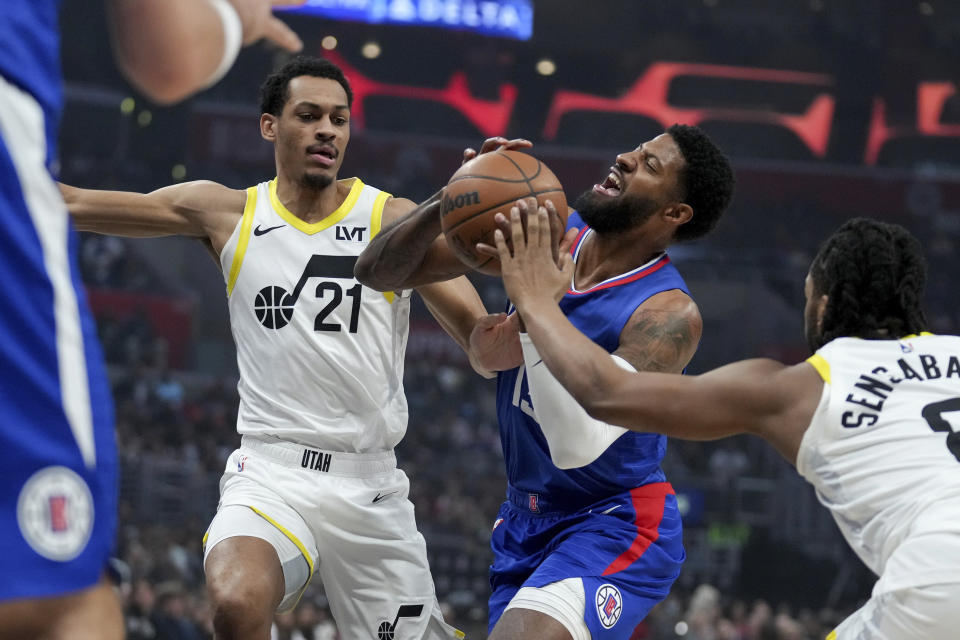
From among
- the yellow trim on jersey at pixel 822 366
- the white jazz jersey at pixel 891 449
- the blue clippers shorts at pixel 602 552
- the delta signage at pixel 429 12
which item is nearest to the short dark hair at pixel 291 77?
the blue clippers shorts at pixel 602 552

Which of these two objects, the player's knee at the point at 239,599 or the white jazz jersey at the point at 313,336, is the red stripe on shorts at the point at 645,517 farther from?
the player's knee at the point at 239,599

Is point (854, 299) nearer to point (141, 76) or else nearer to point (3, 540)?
point (3, 540)

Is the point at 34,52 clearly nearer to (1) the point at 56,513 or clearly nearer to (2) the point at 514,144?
(1) the point at 56,513

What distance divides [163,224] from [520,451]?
1732 millimetres

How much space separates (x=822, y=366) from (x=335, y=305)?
2.10m

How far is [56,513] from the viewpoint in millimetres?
1779

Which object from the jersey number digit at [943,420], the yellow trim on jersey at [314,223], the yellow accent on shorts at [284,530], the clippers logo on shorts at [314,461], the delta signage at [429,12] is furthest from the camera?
the delta signage at [429,12]

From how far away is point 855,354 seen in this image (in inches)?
116

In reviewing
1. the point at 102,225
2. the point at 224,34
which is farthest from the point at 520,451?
the point at 224,34

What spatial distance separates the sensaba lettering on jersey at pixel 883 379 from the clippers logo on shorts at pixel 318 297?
213 centimetres

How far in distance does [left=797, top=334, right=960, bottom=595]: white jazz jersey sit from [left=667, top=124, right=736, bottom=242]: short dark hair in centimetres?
140

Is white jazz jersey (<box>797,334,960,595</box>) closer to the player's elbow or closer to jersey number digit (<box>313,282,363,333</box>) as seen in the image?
the player's elbow

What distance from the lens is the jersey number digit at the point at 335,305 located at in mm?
4383

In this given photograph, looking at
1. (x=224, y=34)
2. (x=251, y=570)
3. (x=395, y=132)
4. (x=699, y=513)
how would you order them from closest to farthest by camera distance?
1. (x=251, y=570)
2. (x=699, y=513)
3. (x=224, y=34)
4. (x=395, y=132)
